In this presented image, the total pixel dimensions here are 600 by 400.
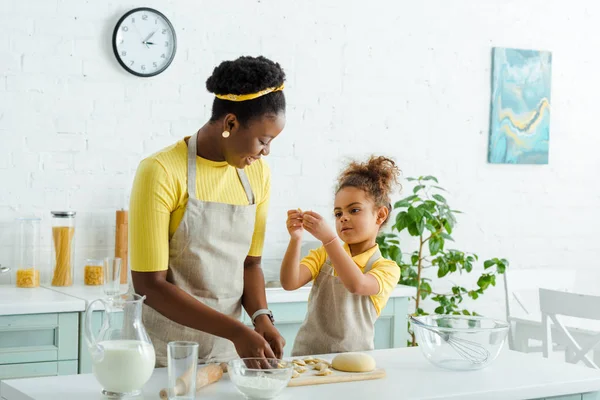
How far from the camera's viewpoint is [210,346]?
7.02 ft

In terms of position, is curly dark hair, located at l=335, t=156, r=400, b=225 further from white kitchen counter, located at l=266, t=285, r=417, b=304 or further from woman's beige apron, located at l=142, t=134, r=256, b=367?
white kitchen counter, located at l=266, t=285, r=417, b=304

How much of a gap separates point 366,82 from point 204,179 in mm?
2281

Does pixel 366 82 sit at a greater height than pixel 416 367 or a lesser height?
greater

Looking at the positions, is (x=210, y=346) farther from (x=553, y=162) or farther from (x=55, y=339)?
(x=553, y=162)

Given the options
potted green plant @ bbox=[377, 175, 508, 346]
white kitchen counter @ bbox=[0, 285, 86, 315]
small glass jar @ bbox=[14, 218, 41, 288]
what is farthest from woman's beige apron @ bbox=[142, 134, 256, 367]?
potted green plant @ bbox=[377, 175, 508, 346]

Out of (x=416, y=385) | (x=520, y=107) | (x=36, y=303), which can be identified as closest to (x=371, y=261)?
(x=416, y=385)

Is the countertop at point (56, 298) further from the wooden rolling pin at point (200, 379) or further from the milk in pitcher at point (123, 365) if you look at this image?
the milk in pitcher at point (123, 365)

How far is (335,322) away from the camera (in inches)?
91.3

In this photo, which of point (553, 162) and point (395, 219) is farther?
point (553, 162)

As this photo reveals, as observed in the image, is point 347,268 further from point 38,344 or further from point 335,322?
point 38,344

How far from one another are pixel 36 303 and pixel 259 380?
1538 mm

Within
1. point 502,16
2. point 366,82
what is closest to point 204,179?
point 366,82

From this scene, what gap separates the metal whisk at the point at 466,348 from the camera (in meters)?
2.02

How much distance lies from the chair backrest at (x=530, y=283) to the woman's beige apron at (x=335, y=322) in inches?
74.8
